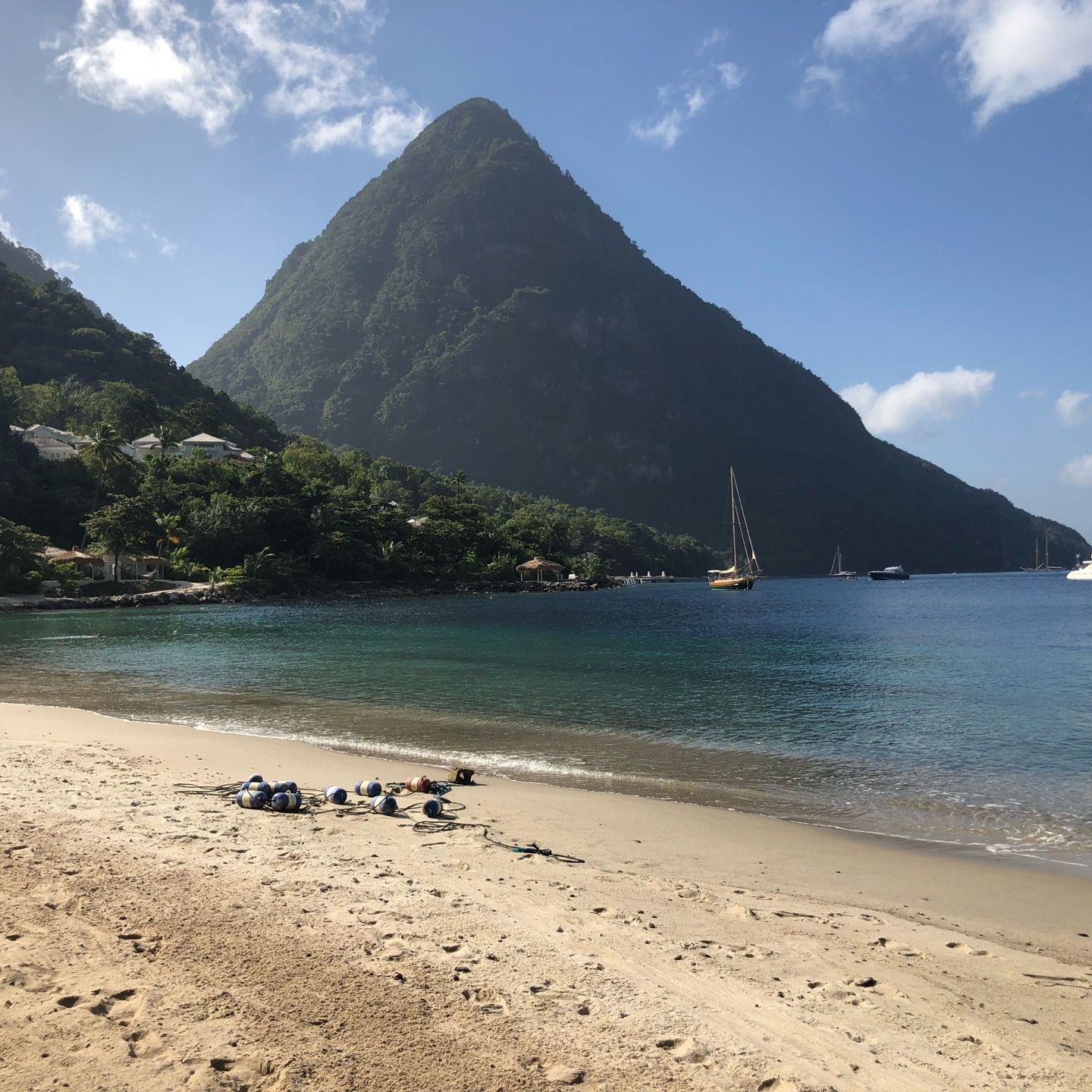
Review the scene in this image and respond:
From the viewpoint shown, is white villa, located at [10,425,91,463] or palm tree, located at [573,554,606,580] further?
palm tree, located at [573,554,606,580]

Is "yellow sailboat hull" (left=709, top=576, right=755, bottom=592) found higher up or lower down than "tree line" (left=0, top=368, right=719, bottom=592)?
lower down

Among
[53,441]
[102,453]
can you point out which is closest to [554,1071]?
[102,453]

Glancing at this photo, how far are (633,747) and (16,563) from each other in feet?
193

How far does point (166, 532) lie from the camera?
71.0 meters

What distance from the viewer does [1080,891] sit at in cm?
694

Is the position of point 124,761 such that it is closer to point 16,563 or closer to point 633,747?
point 633,747

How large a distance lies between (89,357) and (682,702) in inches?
5224

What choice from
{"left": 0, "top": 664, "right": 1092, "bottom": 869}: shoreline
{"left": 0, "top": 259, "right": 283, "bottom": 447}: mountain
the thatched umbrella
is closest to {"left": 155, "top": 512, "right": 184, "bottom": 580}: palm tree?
the thatched umbrella

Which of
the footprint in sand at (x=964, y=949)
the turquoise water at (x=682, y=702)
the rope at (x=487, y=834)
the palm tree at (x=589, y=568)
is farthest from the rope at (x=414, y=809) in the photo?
the palm tree at (x=589, y=568)

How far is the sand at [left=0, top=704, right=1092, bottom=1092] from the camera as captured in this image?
370 centimetres

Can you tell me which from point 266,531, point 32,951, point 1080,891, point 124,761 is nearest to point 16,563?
point 266,531

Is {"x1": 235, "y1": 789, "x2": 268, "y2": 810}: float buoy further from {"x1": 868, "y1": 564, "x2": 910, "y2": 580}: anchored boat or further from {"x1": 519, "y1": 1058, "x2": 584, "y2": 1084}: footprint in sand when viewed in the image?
{"x1": 868, "y1": 564, "x2": 910, "y2": 580}: anchored boat

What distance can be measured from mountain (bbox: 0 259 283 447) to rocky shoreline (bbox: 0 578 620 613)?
52922mm

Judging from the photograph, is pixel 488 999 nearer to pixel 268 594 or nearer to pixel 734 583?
pixel 268 594
